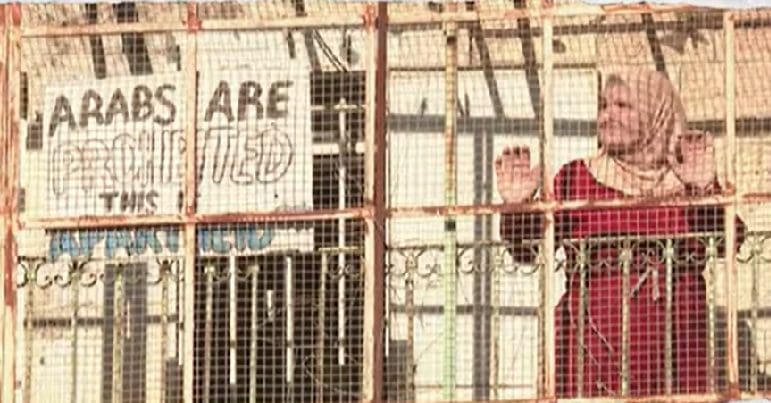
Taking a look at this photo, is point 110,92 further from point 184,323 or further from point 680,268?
point 680,268

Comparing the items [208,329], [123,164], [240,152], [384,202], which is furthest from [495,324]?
[123,164]

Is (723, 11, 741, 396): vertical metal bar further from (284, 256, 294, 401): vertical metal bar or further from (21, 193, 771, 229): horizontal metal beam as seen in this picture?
(284, 256, 294, 401): vertical metal bar

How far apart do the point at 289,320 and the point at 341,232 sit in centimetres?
40

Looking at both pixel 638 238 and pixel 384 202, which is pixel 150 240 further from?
pixel 638 238

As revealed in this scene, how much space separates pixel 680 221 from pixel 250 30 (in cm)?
187

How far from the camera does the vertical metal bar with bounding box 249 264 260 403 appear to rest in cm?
1454

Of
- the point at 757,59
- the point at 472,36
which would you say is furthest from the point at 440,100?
the point at 757,59

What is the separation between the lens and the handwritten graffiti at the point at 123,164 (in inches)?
582

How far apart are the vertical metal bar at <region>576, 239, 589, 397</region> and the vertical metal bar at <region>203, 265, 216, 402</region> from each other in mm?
1429

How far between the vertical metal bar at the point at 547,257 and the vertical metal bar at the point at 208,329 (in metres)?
1.29

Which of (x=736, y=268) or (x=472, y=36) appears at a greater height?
(x=472, y=36)

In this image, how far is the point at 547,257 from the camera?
47.4ft

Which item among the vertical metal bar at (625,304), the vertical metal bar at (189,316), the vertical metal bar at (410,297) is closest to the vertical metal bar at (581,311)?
the vertical metal bar at (625,304)

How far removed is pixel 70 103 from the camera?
48.8 feet
